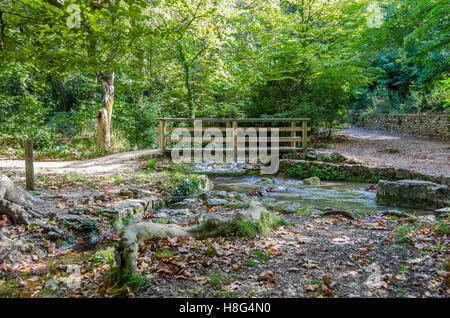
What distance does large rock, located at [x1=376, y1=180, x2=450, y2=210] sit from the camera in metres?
5.81

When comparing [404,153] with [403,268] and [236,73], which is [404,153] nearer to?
[236,73]

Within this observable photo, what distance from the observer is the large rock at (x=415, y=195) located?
5812 mm

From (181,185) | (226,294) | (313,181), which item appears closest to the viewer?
(226,294)

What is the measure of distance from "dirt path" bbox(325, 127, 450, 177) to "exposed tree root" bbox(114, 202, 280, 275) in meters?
5.67

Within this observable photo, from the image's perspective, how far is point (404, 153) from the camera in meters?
11.0

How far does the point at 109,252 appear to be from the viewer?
3.56 metres

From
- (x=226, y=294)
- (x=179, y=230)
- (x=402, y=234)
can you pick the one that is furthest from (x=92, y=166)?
(x=402, y=234)

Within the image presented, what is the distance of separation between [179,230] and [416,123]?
16.3 metres

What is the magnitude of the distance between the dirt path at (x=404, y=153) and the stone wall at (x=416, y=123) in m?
0.78

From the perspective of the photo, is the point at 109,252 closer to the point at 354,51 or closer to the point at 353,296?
the point at 353,296

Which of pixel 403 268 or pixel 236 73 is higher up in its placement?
pixel 236 73

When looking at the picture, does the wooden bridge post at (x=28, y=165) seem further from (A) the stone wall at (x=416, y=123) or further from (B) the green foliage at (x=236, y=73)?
(A) the stone wall at (x=416, y=123)

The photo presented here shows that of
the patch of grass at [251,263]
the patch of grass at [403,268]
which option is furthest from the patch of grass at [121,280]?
the patch of grass at [403,268]

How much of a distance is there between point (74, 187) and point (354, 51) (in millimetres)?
12720
